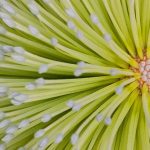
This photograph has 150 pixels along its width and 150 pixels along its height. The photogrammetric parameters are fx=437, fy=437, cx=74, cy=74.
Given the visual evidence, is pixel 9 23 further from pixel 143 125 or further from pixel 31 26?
pixel 143 125

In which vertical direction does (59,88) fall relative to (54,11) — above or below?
below

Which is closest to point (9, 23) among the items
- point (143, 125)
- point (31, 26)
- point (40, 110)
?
point (31, 26)

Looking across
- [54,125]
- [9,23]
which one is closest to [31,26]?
[9,23]

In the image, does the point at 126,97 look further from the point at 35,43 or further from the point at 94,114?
the point at 35,43

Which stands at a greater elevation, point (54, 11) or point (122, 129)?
point (54, 11)

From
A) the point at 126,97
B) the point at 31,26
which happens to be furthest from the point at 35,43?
the point at 126,97

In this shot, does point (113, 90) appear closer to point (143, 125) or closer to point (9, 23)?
point (143, 125)
